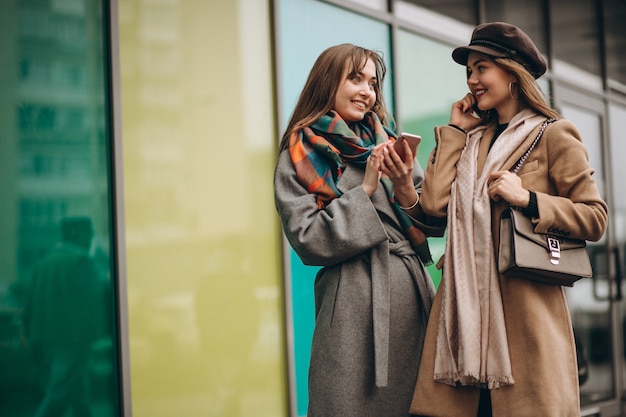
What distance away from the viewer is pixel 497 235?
213 centimetres

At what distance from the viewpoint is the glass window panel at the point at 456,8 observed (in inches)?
211

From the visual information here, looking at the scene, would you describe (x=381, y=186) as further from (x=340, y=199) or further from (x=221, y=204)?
(x=221, y=204)

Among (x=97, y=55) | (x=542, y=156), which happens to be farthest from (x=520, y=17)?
(x=542, y=156)

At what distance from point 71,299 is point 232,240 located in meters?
0.97

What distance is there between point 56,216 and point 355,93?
1.64 m

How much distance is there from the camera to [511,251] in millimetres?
2018

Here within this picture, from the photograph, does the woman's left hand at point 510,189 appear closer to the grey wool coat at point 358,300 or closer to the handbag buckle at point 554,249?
the handbag buckle at point 554,249

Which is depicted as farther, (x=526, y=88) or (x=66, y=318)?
(x=66, y=318)

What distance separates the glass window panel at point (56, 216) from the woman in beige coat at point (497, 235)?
1786mm

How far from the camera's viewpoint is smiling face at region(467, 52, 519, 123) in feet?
7.26

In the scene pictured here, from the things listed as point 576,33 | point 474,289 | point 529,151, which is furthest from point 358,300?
point 576,33

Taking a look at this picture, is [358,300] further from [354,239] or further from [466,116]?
[466,116]

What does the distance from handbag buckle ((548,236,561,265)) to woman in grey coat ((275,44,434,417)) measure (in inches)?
18.1

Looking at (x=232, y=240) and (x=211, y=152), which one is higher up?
(x=211, y=152)
